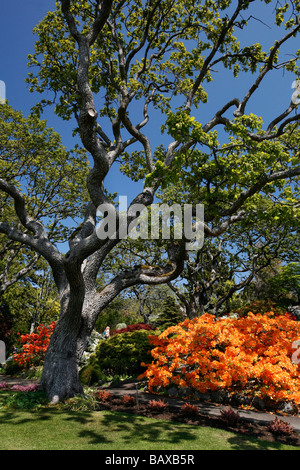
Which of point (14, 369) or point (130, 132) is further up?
point (130, 132)

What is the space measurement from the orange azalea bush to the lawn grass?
1481 mm

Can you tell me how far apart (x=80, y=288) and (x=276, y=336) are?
562 cm

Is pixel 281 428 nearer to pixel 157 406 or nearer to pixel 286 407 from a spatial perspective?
pixel 286 407

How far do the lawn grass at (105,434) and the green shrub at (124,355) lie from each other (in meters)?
5.20

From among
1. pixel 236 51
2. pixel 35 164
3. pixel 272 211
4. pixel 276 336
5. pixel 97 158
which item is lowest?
pixel 276 336

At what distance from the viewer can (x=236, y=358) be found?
6.62 meters

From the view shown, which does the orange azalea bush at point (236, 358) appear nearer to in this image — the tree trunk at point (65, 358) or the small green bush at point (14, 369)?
the tree trunk at point (65, 358)

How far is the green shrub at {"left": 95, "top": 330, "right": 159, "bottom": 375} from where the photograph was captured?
11.2m

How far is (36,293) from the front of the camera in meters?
21.7

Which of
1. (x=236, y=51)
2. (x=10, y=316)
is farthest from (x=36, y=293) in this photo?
(x=236, y=51)

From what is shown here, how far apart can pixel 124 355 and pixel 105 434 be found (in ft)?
22.0

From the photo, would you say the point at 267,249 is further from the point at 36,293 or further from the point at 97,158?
the point at 36,293

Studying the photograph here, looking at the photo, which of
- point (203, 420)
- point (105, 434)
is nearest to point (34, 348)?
point (105, 434)

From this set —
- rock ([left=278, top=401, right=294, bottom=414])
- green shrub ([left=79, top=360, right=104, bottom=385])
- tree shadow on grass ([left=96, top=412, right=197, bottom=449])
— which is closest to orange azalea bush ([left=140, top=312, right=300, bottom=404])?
rock ([left=278, top=401, right=294, bottom=414])
